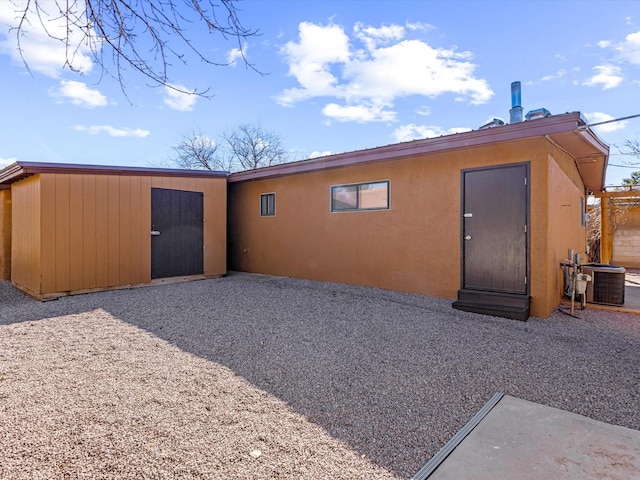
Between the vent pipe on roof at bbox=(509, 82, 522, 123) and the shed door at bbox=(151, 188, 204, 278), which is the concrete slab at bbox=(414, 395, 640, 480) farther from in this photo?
the shed door at bbox=(151, 188, 204, 278)

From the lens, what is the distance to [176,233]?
718 centimetres

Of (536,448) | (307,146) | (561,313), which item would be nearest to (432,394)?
(536,448)

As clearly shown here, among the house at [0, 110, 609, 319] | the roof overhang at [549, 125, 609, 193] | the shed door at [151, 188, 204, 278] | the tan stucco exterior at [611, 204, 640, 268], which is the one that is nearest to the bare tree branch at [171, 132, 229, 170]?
the house at [0, 110, 609, 319]

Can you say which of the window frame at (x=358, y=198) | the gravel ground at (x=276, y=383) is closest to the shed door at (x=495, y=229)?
the gravel ground at (x=276, y=383)

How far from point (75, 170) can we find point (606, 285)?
8.67 m

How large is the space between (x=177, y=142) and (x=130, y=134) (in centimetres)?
1600

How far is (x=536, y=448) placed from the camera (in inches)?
72.4

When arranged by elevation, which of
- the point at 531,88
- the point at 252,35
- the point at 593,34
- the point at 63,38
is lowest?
the point at 63,38

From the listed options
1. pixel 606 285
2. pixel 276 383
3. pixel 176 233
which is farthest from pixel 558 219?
pixel 176 233

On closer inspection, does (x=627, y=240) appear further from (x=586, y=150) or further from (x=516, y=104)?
(x=516, y=104)

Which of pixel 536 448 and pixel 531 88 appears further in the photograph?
pixel 531 88

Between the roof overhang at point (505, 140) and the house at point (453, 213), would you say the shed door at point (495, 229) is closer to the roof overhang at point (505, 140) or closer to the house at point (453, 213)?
the house at point (453, 213)

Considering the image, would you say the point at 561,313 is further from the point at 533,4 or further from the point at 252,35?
the point at 252,35

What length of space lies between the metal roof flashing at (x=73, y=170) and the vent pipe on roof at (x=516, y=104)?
19.9ft
